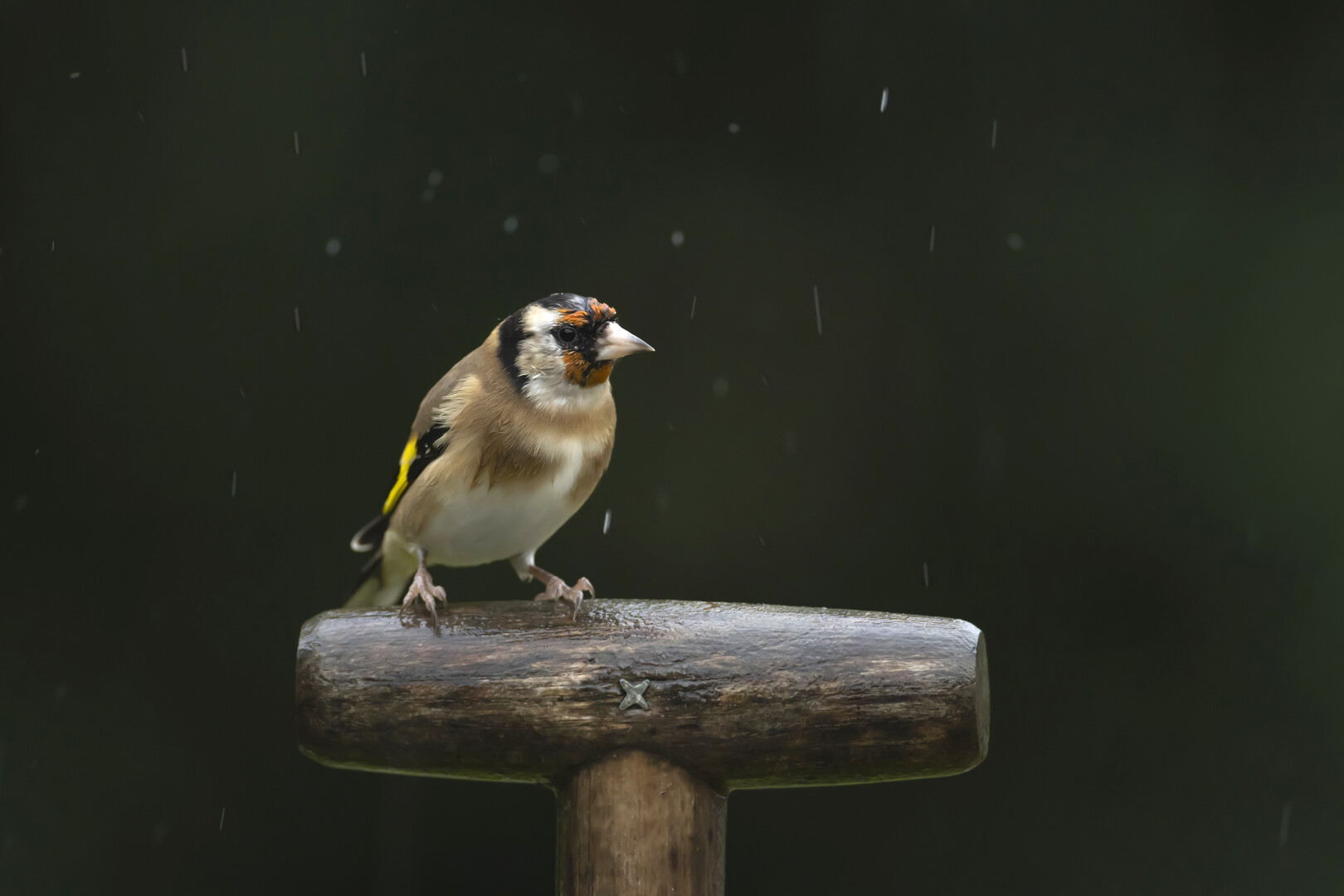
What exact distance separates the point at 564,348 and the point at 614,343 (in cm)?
8

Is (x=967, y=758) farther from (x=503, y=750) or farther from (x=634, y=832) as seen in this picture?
(x=503, y=750)

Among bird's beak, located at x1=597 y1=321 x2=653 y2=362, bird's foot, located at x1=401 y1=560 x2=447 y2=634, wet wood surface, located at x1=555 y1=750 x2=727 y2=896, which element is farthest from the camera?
bird's beak, located at x1=597 y1=321 x2=653 y2=362

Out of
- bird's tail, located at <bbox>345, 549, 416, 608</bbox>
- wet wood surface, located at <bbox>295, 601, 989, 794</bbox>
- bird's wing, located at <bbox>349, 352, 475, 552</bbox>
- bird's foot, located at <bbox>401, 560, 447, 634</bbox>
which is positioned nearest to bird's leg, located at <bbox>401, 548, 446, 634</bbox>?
bird's foot, located at <bbox>401, 560, 447, 634</bbox>

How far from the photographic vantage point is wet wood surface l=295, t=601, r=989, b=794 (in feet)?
5.06

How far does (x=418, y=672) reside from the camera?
5.18ft

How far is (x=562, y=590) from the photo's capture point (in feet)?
6.29

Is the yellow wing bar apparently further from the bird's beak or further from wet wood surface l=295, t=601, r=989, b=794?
wet wood surface l=295, t=601, r=989, b=794

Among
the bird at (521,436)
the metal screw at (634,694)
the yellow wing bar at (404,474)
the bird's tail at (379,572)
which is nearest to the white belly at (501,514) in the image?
the bird at (521,436)

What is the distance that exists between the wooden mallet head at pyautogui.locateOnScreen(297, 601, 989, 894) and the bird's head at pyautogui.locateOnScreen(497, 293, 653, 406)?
0.42m

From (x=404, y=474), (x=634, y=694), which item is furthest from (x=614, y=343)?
(x=634, y=694)

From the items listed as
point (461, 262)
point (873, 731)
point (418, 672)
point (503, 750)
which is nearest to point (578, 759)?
point (503, 750)

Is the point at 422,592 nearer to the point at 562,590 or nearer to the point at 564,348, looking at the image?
the point at 562,590

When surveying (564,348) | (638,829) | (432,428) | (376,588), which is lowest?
(638,829)

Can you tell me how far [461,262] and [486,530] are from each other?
1.23m
